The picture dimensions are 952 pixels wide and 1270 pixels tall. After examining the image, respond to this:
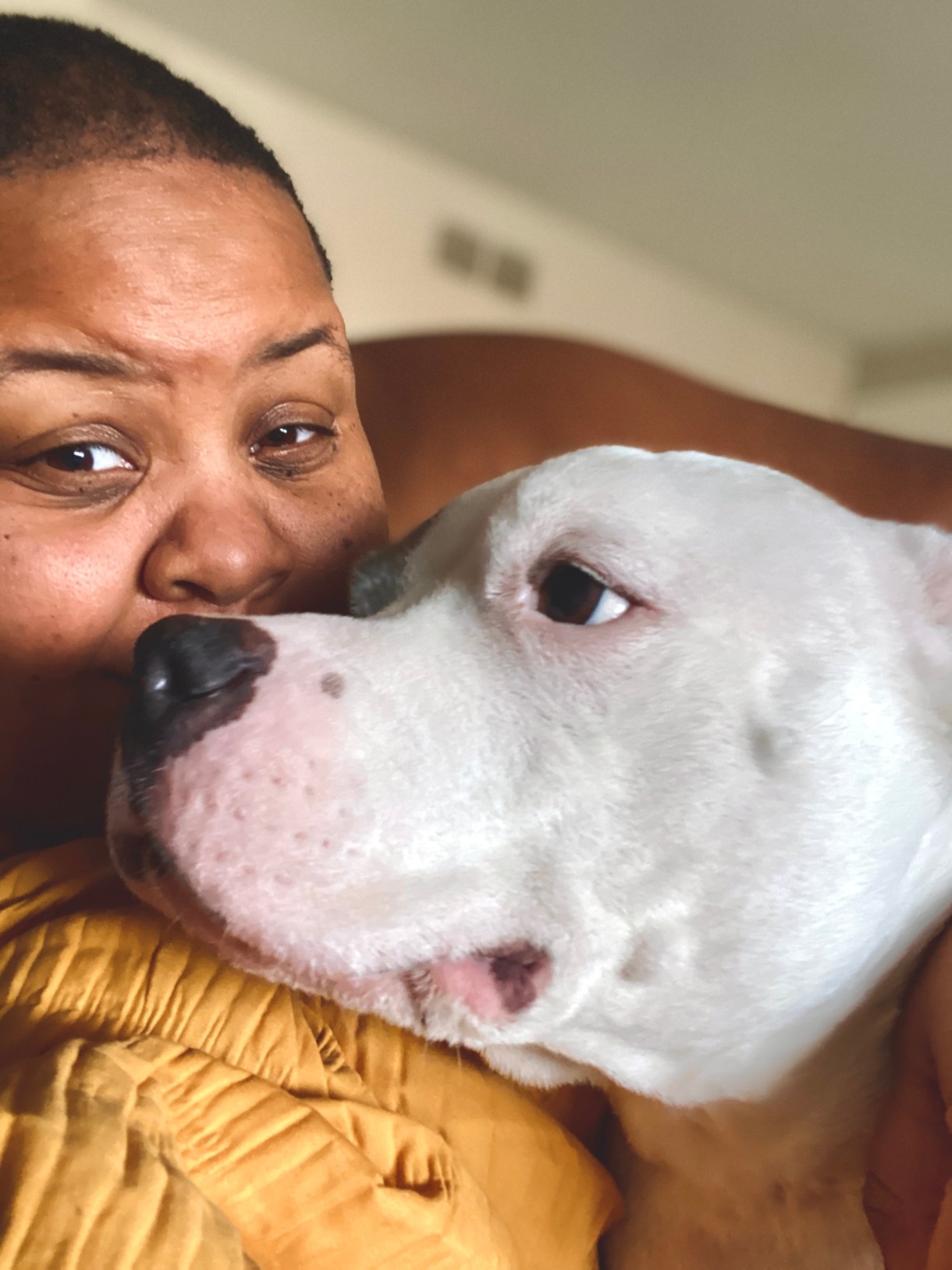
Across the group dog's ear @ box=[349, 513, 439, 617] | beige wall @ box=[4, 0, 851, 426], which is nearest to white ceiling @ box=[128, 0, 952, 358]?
beige wall @ box=[4, 0, 851, 426]

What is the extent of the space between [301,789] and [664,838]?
0.77ft

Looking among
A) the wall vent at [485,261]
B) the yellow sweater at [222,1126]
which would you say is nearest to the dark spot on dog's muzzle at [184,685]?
the yellow sweater at [222,1126]

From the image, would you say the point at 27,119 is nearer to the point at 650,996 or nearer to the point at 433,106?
the point at 650,996

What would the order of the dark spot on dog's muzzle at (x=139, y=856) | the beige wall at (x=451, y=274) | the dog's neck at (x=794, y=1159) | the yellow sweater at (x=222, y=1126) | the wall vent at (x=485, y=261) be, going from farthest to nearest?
1. the wall vent at (x=485, y=261)
2. the beige wall at (x=451, y=274)
3. the dog's neck at (x=794, y=1159)
4. the dark spot on dog's muzzle at (x=139, y=856)
5. the yellow sweater at (x=222, y=1126)

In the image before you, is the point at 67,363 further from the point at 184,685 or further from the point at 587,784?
the point at 587,784

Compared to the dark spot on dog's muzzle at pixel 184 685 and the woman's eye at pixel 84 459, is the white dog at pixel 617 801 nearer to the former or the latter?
the dark spot on dog's muzzle at pixel 184 685

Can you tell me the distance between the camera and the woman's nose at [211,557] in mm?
833

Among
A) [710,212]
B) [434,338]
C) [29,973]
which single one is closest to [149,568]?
[29,973]

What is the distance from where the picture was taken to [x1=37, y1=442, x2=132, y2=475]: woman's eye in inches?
33.6

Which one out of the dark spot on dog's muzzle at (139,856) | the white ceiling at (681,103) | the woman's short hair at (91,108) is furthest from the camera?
the white ceiling at (681,103)

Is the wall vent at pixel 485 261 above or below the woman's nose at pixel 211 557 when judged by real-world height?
below

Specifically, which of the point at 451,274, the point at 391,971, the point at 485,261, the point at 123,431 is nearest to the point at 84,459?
the point at 123,431

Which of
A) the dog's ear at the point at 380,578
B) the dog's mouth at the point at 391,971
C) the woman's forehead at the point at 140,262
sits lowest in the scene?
the dog's mouth at the point at 391,971

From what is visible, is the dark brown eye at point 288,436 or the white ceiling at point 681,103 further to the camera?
the white ceiling at point 681,103
